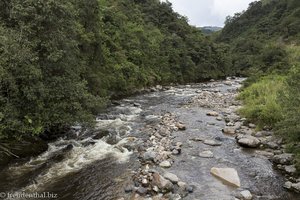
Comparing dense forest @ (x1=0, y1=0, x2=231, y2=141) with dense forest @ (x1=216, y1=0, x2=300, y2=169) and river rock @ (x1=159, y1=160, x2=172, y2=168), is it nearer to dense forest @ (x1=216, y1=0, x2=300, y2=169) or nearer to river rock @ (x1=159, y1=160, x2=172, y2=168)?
river rock @ (x1=159, y1=160, x2=172, y2=168)

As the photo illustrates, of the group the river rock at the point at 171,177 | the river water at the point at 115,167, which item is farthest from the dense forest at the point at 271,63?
the river rock at the point at 171,177

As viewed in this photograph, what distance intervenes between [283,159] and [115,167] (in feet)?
22.1

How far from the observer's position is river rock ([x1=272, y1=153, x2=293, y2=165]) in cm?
1138

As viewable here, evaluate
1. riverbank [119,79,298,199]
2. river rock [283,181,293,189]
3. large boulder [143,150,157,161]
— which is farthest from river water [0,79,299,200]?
large boulder [143,150,157,161]

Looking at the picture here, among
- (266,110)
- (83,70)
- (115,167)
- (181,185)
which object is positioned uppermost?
(83,70)

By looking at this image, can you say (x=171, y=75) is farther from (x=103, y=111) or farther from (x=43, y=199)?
(x=43, y=199)

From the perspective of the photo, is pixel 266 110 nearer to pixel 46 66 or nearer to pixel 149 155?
pixel 149 155

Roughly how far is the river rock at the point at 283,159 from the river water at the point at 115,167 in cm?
32

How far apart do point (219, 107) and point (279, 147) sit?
939 cm

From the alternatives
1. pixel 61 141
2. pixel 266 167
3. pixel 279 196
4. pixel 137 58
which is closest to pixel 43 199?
pixel 61 141

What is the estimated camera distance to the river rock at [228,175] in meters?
9.98

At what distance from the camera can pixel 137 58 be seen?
3603 cm

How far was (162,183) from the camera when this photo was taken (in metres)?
9.55

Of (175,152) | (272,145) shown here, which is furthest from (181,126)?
(272,145)
